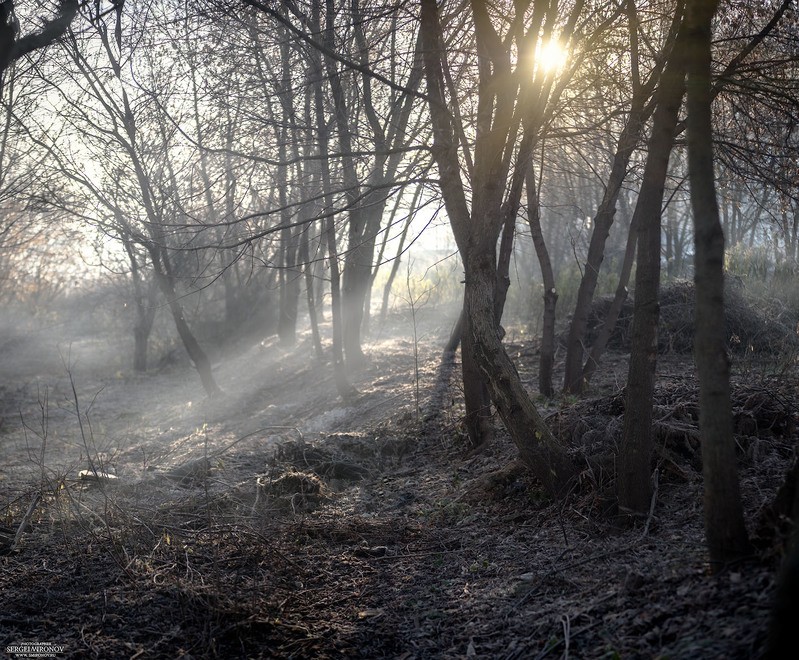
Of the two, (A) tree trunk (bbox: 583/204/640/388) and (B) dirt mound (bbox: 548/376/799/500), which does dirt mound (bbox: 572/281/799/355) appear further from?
(B) dirt mound (bbox: 548/376/799/500)

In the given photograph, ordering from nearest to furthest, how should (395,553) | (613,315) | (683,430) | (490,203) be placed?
(395,553) → (683,430) → (490,203) → (613,315)

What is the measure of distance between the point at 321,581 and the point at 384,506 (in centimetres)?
174

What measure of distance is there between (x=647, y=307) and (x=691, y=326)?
24.3 ft

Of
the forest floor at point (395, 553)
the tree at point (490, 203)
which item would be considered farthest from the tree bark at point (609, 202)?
the tree at point (490, 203)

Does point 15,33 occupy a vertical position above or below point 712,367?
above

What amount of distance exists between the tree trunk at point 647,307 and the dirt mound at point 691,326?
18.7 feet

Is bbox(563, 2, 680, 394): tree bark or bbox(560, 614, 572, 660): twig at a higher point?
bbox(563, 2, 680, 394): tree bark

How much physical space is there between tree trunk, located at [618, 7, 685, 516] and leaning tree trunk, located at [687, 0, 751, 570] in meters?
0.91

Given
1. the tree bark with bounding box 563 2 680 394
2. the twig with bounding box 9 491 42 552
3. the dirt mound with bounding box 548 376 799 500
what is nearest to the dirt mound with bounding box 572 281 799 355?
the tree bark with bounding box 563 2 680 394

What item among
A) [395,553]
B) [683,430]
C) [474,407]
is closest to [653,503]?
[683,430]

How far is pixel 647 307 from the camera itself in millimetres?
4266

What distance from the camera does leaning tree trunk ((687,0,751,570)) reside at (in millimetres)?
3166

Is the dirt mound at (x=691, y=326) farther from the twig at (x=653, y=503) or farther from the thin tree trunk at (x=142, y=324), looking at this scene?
the thin tree trunk at (x=142, y=324)

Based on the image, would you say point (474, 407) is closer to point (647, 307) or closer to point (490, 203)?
point (490, 203)
